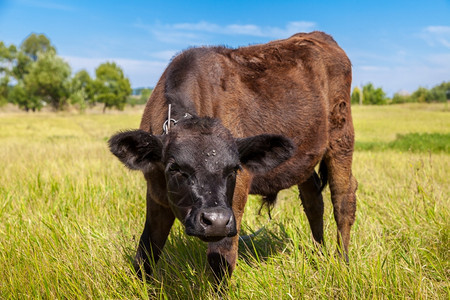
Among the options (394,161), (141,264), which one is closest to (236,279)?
Result: (141,264)

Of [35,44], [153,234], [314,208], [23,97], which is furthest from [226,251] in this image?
[35,44]

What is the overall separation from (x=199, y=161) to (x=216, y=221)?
1.56 ft

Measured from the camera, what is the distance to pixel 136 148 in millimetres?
3188

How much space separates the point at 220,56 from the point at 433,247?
9.20ft

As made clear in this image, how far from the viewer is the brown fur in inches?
141

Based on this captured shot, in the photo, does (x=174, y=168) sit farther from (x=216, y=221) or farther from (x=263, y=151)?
(x=263, y=151)

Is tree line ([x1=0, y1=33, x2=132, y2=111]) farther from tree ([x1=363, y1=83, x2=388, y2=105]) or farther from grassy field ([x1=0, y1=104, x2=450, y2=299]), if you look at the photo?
grassy field ([x1=0, y1=104, x2=450, y2=299])

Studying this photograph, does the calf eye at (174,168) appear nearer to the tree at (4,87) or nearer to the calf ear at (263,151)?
the calf ear at (263,151)

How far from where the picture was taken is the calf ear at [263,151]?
3.23 m

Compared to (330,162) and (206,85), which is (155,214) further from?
(330,162)

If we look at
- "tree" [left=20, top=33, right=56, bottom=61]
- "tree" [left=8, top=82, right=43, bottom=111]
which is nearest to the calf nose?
"tree" [left=8, top=82, right=43, bottom=111]

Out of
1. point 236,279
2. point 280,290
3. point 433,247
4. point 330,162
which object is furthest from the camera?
point 330,162

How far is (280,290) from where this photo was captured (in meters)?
3.06

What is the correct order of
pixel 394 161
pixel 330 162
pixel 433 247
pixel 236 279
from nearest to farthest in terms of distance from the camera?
pixel 236 279 < pixel 433 247 < pixel 330 162 < pixel 394 161
